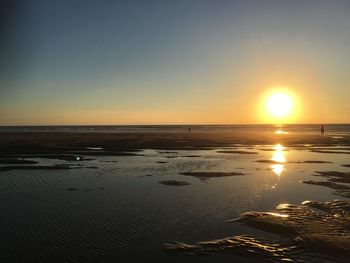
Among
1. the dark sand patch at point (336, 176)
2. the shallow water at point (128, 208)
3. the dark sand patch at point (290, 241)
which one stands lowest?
the dark sand patch at point (336, 176)

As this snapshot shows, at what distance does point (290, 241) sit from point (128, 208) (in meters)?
5.50

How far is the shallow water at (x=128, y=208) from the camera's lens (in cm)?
786

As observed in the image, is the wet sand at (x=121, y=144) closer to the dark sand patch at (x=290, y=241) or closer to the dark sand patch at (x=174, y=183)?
the dark sand patch at (x=174, y=183)

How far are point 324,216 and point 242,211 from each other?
2557mm

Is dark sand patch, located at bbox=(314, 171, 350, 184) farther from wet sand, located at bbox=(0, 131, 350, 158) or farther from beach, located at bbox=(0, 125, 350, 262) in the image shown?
wet sand, located at bbox=(0, 131, 350, 158)

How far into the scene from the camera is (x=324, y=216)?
425 inches

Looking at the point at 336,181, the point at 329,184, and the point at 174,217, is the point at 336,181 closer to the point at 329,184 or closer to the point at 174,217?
the point at 329,184

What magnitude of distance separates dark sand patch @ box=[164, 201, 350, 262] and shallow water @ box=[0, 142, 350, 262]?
0.15 meters

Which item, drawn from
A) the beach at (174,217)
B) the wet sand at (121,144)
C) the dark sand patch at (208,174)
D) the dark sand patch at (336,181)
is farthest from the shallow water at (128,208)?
the wet sand at (121,144)

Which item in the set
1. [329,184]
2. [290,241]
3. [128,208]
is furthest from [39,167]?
[290,241]

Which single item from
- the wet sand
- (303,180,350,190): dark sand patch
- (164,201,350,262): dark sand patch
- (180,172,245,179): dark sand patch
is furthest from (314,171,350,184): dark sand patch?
the wet sand

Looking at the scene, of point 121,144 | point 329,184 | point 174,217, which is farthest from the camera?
point 121,144

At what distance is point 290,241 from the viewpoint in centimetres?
850

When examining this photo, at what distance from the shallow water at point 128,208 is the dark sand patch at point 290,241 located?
0.15 meters
